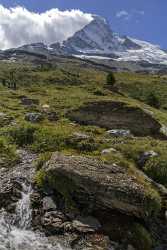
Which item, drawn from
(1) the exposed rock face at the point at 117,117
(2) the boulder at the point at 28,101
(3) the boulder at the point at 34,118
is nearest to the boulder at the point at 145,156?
(1) the exposed rock face at the point at 117,117

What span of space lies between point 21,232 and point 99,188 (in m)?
5.37

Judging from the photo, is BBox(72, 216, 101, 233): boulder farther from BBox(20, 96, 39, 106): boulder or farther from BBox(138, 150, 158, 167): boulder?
BBox(20, 96, 39, 106): boulder

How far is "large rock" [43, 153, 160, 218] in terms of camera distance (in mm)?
27391

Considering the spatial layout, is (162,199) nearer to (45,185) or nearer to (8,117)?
(45,185)

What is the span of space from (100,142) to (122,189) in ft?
41.5

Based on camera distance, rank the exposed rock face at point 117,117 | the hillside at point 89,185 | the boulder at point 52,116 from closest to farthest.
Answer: the hillside at point 89,185, the exposed rock face at point 117,117, the boulder at point 52,116

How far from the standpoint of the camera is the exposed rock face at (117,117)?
52406 mm

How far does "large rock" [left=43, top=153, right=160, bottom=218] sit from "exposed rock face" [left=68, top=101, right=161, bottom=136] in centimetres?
2297

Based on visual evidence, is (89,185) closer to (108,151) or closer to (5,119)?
(108,151)

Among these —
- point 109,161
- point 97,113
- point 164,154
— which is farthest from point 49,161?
point 97,113

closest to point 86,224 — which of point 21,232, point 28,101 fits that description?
point 21,232

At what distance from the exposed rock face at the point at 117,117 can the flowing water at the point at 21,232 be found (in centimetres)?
2549

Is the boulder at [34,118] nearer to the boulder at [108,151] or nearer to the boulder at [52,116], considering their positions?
the boulder at [52,116]

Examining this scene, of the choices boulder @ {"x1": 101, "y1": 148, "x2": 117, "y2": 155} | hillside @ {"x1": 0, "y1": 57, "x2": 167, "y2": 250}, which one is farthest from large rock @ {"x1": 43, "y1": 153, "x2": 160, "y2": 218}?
boulder @ {"x1": 101, "y1": 148, "x2": 117, "y2": 155}
